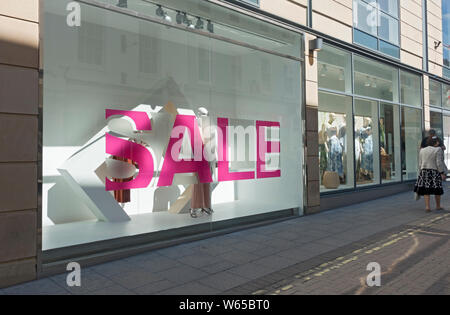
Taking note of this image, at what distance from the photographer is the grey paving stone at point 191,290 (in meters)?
3.77

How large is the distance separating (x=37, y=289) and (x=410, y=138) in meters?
12.6

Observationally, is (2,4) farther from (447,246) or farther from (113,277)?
(447,246)

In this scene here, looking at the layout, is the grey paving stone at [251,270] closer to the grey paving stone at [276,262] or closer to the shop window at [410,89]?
the grey paving stone at [276,262]

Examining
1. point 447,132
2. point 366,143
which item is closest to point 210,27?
point 366,143

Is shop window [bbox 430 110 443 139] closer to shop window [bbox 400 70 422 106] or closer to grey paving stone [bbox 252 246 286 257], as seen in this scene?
shop window [bbox 400 70 422 106]

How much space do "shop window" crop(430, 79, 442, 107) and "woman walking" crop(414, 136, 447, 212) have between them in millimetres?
6786

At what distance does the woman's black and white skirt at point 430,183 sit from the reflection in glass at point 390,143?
8.70ft

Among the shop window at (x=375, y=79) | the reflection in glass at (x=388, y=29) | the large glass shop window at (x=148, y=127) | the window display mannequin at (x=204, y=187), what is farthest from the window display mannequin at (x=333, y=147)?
the reflection in glass at (x=388, y=29)

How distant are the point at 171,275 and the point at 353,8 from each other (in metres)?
8.91

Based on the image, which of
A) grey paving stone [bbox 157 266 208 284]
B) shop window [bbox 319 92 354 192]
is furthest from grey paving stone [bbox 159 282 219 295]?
shop window [bbox 319 92 354 192]

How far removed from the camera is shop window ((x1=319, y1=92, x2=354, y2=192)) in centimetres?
898

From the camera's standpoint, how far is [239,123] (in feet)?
24.3

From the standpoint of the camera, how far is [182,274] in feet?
14.3

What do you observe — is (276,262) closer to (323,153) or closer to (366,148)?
(323,153)
